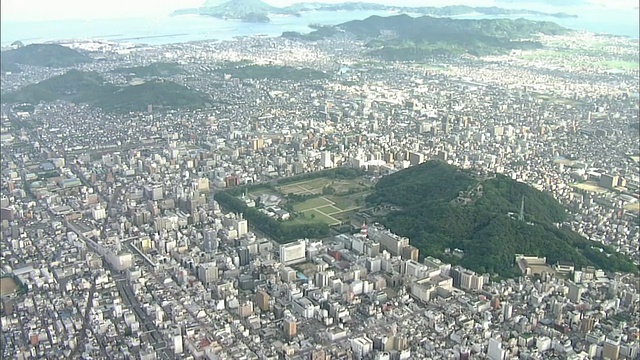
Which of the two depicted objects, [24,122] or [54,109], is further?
[54,109]

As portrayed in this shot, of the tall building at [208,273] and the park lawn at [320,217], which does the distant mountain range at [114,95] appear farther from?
the tall building at [208,273]

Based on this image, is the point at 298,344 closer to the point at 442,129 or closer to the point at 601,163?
the point at 601,163

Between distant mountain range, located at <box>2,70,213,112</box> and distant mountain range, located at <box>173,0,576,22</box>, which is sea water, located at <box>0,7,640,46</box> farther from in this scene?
distant mountain range, located at <box>2,70,213,112</box>

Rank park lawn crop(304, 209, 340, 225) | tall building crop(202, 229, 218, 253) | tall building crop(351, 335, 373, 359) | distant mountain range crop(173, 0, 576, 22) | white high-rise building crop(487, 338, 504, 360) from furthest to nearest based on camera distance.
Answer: distant mountain range crop(173, 0, 576, 22), park lawn crop(304, 209, 340, 225), tall building crop(202, 229, 218, 253), tall building crop(351, 335, 373, 359), white high-rise building crop(487, 338, 504, 360)

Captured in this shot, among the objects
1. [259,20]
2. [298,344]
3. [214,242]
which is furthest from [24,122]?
[259,20]

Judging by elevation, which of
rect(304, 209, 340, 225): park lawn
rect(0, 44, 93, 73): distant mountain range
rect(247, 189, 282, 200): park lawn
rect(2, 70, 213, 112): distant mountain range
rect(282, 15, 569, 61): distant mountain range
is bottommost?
rect(304, 209, 340, 225): park lawn

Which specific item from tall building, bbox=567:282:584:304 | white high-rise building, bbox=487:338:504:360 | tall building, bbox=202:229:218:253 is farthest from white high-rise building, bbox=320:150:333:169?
white high-rise building, bbox=487:338:504:360

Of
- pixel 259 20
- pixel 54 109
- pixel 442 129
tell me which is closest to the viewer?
pixel 442 129

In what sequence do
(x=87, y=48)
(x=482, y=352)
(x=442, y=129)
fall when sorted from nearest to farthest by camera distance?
(x=482, y=352)
(x=442, y=129)
(x=87, y=48)

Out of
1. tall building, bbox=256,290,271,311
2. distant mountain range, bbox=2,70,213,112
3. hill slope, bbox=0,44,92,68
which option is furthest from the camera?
hill slope, bbox=0,44,92,68
